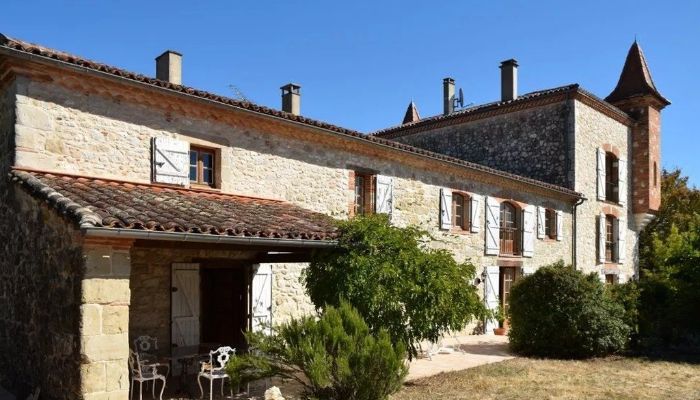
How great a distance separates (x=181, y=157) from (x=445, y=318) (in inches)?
188

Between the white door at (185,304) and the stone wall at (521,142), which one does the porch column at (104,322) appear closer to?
the white door at (185,304)

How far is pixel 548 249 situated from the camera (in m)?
17.3

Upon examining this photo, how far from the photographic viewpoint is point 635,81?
20.8 meters

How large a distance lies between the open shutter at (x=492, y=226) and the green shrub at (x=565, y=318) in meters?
Result: 2.91

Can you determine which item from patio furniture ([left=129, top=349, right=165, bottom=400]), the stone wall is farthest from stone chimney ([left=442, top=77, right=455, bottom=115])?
patio furniture ([left=129, top=349, right=165, bottom=400])

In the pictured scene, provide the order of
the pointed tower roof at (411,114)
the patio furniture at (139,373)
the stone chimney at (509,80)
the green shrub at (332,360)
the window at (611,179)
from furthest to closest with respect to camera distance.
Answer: the pointed tower roof at (411,114) → the window at (611,179) → the stone chimney at (509,80) → the patio furniture at (139,373) → the green shrub at (332,360)

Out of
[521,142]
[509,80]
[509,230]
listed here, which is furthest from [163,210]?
[509,80]

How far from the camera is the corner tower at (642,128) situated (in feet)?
67.6

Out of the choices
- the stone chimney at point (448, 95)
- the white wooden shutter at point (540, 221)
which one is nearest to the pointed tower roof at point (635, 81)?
the stone chimney at point (448, 95)

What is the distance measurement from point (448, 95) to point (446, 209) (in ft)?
29.2

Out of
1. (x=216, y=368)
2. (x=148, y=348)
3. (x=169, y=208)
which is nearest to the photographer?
(x=169, y=208)

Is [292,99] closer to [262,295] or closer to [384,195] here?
[384,195]

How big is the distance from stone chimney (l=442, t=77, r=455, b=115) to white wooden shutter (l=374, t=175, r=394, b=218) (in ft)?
32.6

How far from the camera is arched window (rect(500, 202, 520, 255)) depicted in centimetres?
1595
